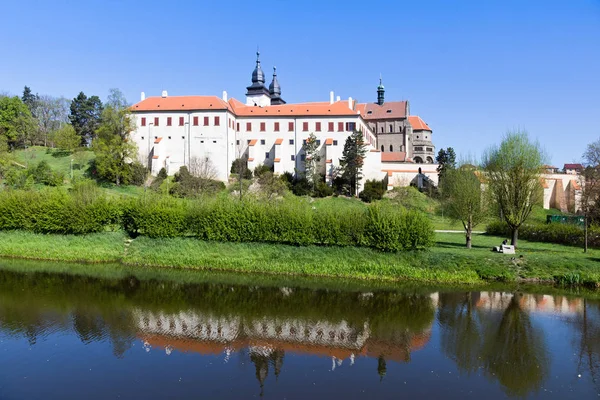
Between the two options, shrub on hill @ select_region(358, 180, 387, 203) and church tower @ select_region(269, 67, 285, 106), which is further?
church tower @ select_region(269, 67, 285, 106)

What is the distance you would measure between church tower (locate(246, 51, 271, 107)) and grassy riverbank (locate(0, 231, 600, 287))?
4221 cm

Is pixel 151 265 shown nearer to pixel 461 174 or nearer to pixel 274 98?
pixel 461 174

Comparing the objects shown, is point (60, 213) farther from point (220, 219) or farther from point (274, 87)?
point (274, 87)

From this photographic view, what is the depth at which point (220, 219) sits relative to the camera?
2661cm

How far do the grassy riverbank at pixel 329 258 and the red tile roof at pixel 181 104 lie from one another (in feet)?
91.4

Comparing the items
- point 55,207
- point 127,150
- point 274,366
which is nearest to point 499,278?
point 274,366

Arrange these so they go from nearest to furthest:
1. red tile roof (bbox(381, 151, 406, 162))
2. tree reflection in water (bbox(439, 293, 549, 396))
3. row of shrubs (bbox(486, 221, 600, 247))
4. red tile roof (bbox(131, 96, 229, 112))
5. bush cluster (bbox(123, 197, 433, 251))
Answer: tree reflection in water (bbox(439, 293, 549, 396)) < bush cluster (bbox(123, 197, 433, 251)) < row of shrubs (bbox(486, 221, 600, 247)) < red tile roof (bbox(131, 96, 229, 112)) < red tile roof (bbox(381, 151, 406, 162))

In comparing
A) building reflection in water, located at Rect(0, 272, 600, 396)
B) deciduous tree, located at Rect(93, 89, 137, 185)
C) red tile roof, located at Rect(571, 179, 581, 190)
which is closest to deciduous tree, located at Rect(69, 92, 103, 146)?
deciduous tree, located at Rect(93, 89, 137, 185)

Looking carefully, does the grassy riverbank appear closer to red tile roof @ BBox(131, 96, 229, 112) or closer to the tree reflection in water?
the tree reflection in water

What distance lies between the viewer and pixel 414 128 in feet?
234

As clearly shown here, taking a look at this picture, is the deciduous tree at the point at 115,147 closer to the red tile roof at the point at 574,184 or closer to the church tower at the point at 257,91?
the church tower at the point at 257,91

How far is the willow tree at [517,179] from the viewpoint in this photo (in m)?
26.5

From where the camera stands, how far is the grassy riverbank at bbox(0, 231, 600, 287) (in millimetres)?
22328

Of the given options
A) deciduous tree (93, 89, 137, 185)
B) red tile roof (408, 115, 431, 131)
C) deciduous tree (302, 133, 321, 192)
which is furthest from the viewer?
red tile roof (408, 115, 431, 131)
